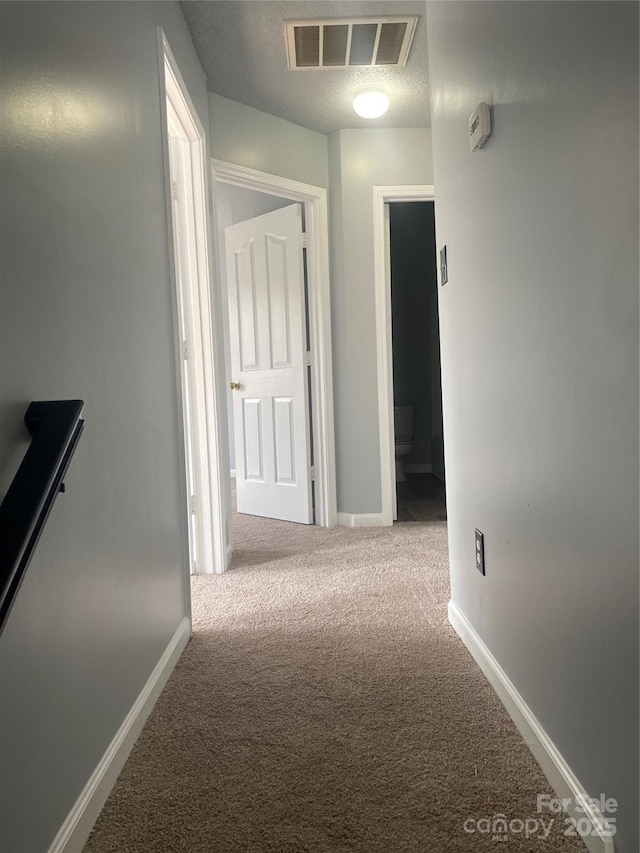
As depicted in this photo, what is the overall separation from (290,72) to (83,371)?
2349 mm

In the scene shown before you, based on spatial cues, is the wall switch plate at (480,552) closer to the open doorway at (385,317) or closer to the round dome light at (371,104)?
the open doorway at (385,317)

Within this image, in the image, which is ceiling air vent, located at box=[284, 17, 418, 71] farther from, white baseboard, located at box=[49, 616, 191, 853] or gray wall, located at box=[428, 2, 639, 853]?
white baseboard, located at box=[49, 616, 191, 853]

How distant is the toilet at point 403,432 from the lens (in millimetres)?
5498

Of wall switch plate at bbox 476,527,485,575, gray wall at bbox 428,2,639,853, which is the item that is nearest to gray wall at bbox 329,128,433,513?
gray wall at bbox 428,2,639,853

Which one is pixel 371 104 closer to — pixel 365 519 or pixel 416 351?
pixel 365 519

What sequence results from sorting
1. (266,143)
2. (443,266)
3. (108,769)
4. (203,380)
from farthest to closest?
(266,143) < (203,380) < (443,266) < (108,769)

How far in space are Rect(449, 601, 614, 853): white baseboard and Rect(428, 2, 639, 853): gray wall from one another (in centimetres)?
3

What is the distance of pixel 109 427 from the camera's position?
4.40ft

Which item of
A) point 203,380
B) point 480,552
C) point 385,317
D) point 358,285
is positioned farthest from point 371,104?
point 480,552

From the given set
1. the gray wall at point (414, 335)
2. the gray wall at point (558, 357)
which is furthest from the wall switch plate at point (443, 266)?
the gray wall at point (414, 335)

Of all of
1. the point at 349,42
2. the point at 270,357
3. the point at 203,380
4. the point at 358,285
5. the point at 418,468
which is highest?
the point at 349,42

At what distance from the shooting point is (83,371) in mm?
1195

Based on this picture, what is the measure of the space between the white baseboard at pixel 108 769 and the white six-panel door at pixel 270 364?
209 cm

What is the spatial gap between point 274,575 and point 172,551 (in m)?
0.93
